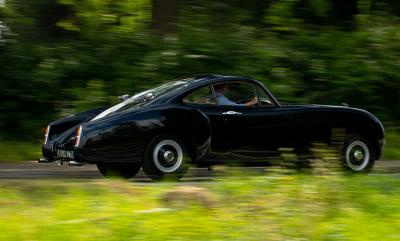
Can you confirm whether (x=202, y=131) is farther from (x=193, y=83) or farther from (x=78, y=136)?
(x=78, y=136)

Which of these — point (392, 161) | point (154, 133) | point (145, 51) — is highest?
point (145, 51)

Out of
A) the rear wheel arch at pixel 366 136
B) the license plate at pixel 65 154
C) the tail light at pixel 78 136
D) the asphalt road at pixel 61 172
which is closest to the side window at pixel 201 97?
the asphalt road at pixel 61 172

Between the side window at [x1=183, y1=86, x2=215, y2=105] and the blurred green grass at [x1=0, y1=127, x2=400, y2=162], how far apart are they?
4153mm

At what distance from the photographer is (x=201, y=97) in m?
10.7

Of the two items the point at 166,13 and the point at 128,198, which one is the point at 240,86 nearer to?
the point at 128,198

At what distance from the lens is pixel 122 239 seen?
582cm

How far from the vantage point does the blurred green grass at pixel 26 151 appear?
13586mm

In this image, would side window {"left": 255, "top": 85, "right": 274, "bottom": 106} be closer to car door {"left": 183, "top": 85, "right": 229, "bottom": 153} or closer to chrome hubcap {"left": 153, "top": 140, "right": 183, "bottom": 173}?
car door {"left": 183, "top": 85, "right": 229, "bottom": 153}

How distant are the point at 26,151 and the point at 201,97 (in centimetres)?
451

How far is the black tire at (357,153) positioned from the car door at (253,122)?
2.91ft

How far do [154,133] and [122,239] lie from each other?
437 centimetres

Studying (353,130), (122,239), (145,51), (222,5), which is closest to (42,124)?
(145,51)

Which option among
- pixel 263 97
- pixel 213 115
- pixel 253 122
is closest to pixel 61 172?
pixel 213 115

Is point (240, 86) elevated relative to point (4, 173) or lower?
elevated
